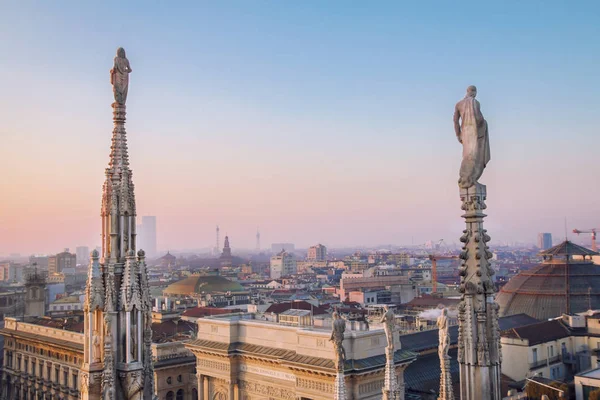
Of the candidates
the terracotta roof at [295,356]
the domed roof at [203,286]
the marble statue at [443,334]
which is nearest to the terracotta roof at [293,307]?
the terracotta roof at [295,356]

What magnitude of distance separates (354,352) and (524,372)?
18636mm

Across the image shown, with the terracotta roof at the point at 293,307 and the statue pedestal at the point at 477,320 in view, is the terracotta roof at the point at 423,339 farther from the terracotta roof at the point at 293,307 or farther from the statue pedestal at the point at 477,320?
the statue pedestal at the point at 477,320

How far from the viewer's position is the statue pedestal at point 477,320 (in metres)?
7.57

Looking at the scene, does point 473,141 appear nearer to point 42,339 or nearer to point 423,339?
point 423,339

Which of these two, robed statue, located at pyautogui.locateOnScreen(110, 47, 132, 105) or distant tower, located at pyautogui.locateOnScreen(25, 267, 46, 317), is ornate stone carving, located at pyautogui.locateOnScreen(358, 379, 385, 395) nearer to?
robed statue, located at pyautogui.locateOnScreen(110, 47, 132, 105)

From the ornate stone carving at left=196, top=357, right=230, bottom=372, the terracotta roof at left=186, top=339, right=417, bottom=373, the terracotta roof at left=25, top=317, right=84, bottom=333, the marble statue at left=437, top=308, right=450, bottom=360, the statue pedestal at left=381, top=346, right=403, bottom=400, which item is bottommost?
the ornate stone carving at left=196, top=357, right=230, bottom=372

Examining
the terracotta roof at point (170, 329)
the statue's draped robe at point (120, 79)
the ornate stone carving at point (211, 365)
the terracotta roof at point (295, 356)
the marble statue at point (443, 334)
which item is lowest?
the ornate stone carving at point (211, 365)

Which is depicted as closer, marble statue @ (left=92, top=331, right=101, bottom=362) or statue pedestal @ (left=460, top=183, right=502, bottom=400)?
statue pedestal @ (left=460, top=183, right=502, bottom=400)

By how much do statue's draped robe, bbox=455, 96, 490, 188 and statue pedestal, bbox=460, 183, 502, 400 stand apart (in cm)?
21

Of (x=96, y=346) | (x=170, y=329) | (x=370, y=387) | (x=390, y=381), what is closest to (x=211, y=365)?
(x=370, y=387)

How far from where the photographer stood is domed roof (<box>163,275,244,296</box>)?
396 ft

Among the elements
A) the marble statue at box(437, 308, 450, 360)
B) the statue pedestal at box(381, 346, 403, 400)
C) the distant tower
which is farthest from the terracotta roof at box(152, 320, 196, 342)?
the marble statue at box(437, 308, 450, 360)

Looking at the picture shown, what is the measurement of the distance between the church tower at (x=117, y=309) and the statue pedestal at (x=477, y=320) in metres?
5.10

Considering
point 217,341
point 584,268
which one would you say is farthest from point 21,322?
point 584,268
